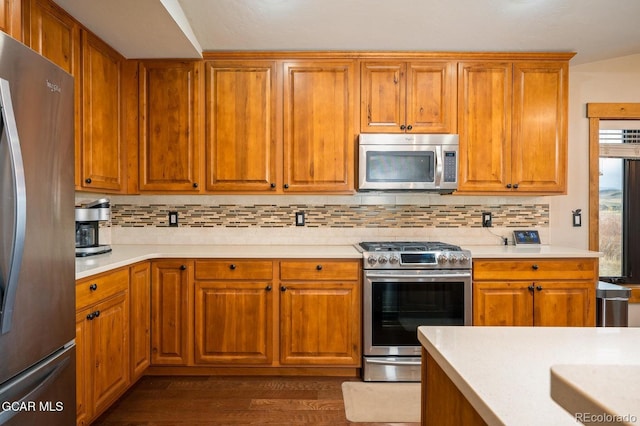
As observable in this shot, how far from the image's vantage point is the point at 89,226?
233cm

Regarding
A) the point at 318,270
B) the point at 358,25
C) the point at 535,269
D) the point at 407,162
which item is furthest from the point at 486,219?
the point at 358,25

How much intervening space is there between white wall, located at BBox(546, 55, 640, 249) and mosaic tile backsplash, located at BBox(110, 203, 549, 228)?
23.1 inches

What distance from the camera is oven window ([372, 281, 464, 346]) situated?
2533mm

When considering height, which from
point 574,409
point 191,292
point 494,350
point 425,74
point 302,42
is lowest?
point 191,292

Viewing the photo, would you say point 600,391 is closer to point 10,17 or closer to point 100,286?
point 10,17

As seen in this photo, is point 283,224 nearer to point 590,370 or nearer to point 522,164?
point 522,164

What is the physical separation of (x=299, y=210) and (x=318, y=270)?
72cm

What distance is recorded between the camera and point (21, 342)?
3.99 feet

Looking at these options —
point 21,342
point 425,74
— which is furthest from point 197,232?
point 425,74

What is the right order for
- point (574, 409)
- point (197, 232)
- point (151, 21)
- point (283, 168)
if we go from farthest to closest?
point (197, 232)
point (283, 168)
point (151, 21)
point (574, 409)

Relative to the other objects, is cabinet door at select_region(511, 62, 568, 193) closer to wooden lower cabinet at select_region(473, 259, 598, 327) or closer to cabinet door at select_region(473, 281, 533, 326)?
wooden lower cabinet at select_region(473, 259, 598, 327)

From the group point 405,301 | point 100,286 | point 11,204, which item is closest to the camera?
point 11,204

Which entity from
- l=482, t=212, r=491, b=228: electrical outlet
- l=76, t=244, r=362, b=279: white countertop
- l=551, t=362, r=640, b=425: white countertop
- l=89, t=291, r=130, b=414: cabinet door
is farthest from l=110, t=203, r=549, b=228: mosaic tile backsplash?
l=551, t=362, r=640, b=425: white countertop

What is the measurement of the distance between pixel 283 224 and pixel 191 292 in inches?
36.3
